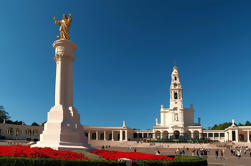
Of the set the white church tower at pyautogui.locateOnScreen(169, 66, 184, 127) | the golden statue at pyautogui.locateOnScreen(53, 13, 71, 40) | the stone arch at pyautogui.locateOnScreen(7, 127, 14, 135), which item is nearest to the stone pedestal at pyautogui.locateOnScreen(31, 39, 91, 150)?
the golden statue at pyautogui.locateOnScreen(53, 13, 71, 40)

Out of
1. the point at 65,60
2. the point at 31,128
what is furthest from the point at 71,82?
the point at 31,128

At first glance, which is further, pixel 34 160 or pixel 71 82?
pixel 71 82

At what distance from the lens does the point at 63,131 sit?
21.8 metres

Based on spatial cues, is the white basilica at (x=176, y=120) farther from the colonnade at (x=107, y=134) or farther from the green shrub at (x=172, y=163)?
the green shrub at (x=172, y=163)

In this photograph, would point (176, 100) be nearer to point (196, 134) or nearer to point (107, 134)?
point (196, 134)

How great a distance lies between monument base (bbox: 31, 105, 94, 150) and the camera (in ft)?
69.7

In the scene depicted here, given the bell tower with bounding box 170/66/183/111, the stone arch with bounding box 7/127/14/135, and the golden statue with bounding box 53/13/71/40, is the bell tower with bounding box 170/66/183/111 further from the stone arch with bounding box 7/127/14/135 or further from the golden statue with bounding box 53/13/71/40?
the golden statue with bounding box 53/13/71/40

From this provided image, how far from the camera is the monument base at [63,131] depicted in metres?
21.2

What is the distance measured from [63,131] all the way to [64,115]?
1656mm

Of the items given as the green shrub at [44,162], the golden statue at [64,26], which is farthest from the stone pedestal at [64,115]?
the green shrub at [44,162]

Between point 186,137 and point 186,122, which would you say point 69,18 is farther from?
point 186,122

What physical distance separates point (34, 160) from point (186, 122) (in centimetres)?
8304

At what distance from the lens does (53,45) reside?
24.8 m

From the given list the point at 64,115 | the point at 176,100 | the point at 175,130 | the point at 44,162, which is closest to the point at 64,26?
the point at 64,115
